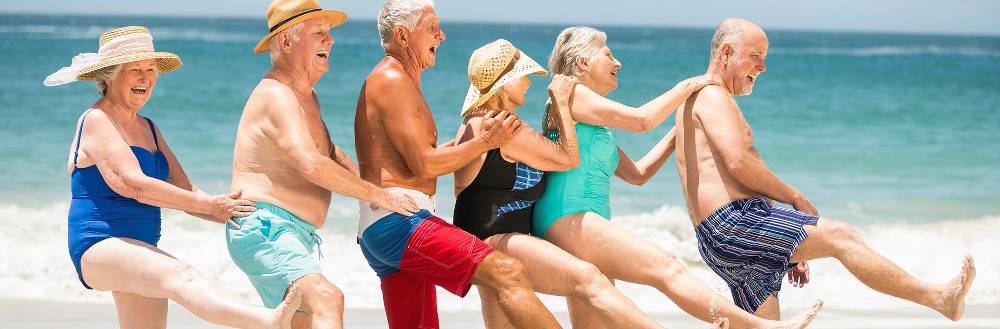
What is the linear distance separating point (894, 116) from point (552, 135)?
55.6ft

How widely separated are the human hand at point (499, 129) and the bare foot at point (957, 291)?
1.70 m

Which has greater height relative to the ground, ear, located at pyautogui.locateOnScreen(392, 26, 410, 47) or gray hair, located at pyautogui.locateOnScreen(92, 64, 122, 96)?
ear, located at pyautogui.locateOnScreen(392, 26, 410, 47)

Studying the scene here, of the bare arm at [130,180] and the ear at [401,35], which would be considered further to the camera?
the ear at [401,35]

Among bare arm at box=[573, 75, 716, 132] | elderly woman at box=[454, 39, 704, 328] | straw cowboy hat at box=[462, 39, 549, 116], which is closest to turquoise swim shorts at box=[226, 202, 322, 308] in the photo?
elderly woman at box=[454, 39, 704, 328]

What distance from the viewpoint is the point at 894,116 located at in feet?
65.2

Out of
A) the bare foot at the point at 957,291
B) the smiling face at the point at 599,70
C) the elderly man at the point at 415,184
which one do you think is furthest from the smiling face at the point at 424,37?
the bare foot at the point at 957,291

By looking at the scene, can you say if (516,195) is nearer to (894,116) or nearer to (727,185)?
(727,185)

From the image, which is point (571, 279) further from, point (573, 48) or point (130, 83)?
point (130, 83)

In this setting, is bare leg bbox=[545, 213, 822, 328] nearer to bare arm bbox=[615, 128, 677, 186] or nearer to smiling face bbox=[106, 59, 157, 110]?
bare arm bbox=[615, 128, 677, 186]

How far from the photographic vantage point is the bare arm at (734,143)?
438cm

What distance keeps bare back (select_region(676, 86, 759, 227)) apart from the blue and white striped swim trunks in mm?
57

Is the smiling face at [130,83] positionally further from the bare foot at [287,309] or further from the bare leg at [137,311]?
the bare foot at [287,309]

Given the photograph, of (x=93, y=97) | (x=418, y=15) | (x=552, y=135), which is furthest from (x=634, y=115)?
(x=93, y=97)

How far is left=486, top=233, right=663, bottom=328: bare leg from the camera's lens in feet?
12.8
